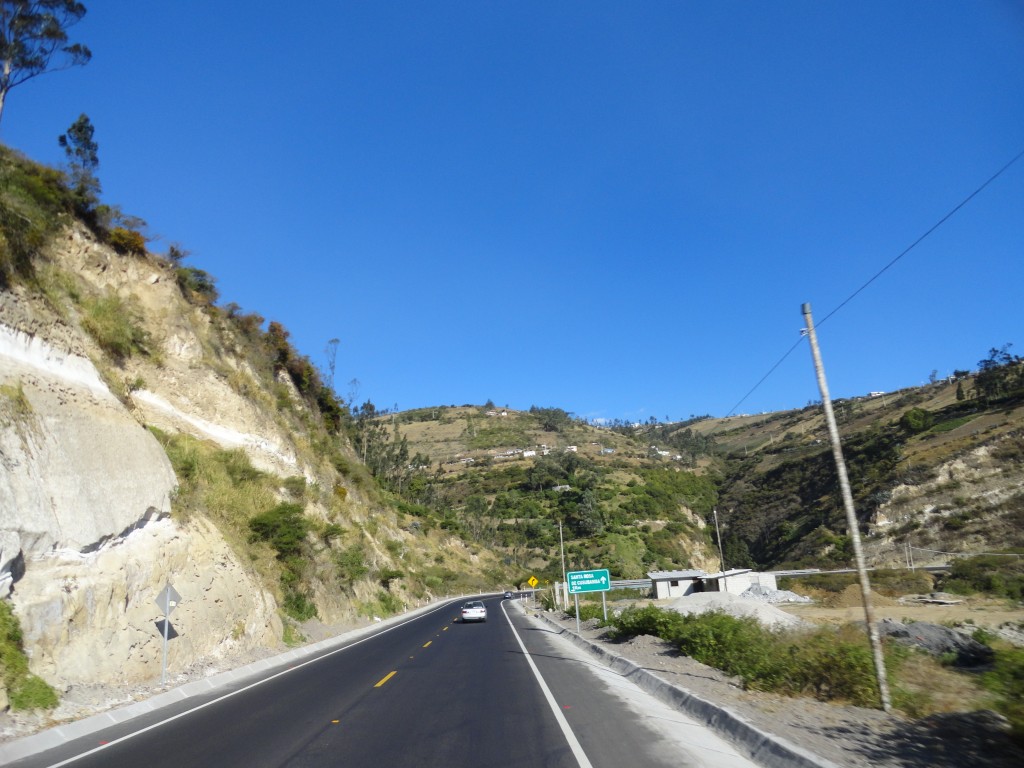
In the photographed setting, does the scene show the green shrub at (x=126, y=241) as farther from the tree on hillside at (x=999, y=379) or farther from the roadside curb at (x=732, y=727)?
the tree on hillside at (x=999, y=379)

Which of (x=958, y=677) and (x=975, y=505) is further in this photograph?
(x=975, y=505)

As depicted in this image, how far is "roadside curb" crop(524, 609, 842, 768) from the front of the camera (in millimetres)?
6883

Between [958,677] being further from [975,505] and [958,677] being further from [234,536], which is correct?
[975,505]

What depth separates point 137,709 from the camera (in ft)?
38.9

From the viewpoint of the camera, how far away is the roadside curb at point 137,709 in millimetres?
9028

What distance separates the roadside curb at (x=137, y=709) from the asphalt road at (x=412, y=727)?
0.33 metres

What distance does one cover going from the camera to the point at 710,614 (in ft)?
58.5

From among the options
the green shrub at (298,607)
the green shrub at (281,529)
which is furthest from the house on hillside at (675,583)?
the green shrub at (281,529)

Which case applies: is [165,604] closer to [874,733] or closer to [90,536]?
[90,536]

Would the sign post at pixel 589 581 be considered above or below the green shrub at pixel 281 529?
below

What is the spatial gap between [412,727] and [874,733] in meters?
6.08

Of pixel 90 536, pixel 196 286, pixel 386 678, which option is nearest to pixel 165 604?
pixel 90 536

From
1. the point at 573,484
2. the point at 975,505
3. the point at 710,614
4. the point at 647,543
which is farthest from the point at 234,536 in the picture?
the point at 573,484

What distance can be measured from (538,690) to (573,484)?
10779cm
